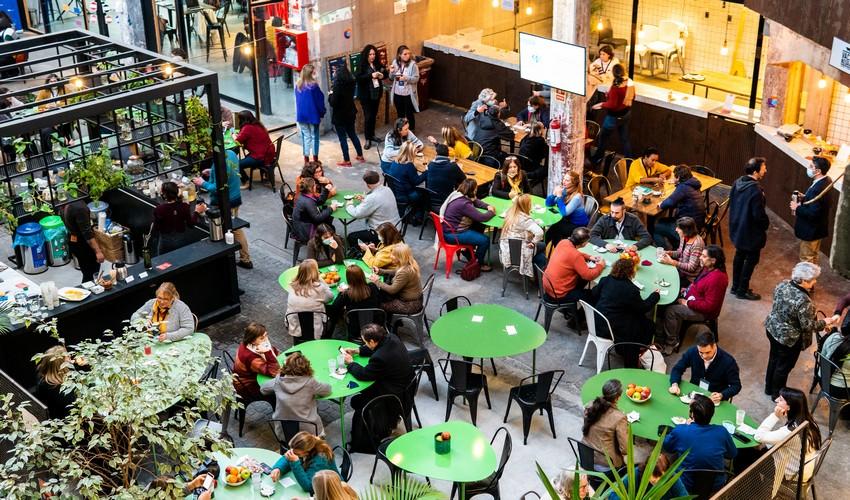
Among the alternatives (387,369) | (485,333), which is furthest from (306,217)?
(387,369)

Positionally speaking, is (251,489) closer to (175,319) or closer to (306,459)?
(306,459)

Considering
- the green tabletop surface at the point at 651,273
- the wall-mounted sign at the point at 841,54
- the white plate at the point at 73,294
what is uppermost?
the wall-mounted sign at the point at 841,54

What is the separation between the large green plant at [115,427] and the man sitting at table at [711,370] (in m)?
3.87

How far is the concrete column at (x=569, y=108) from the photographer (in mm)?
11875

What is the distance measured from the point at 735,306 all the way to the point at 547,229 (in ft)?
7.20

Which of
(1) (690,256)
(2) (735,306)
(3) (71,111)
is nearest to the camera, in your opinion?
(3) (71,111)

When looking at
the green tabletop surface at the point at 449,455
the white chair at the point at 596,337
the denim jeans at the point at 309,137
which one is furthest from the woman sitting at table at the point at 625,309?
the denim jeans at the point at 309,137

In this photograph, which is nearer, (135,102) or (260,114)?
(135,102)

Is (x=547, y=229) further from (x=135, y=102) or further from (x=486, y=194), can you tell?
(x=135, y=102)

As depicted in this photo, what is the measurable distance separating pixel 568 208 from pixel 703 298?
87.9 inches

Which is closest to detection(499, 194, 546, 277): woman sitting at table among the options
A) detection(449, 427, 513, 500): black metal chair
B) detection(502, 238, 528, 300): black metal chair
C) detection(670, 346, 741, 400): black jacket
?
detection(502, 238, 528, 300): black metal chair

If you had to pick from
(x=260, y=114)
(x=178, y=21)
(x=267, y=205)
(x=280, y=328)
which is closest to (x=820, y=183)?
(x=280, y=328)

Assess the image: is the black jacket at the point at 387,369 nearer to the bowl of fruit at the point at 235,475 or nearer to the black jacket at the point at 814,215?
the bowl of fruit at the point at 235,475

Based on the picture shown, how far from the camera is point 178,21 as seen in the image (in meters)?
15.7
